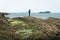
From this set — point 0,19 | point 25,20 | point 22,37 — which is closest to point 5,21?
point 0,19

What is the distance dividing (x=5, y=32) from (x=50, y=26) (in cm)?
425

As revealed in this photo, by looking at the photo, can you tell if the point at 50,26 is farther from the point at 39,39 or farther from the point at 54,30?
the point at 39,39

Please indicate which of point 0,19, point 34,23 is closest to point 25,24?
point 34,23

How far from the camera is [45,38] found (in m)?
20.4

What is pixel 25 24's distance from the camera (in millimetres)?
23703

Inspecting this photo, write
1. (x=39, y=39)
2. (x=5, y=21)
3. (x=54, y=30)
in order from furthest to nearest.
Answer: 1. (x=5, y=21)
2. (x=54, y=30)
3. (x=39, y=39)

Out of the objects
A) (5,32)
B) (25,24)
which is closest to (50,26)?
(25,24)

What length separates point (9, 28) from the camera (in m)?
22.2

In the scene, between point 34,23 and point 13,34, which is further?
point 34,23

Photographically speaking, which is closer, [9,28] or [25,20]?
[9,28]

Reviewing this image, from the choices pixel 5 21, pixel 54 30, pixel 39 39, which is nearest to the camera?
pixel 39 39

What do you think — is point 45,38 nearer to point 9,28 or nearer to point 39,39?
point 39,39

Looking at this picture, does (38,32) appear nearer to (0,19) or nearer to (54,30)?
(54,30)

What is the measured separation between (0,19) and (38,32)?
4.59 meters
